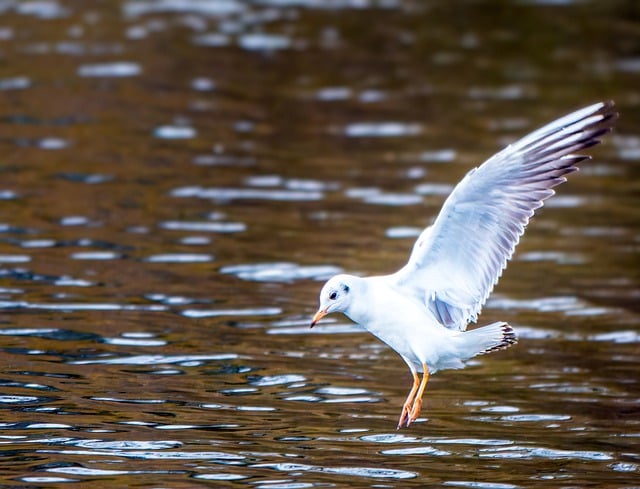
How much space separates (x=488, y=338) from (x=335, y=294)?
110 cm

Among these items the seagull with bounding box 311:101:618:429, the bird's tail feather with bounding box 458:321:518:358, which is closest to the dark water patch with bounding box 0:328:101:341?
the seagull with bounding box 311:101:618:429

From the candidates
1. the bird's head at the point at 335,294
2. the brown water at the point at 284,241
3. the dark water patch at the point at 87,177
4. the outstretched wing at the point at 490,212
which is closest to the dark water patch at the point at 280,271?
the brown water at the point at 284,241

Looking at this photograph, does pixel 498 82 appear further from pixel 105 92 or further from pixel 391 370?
pixel 391 370

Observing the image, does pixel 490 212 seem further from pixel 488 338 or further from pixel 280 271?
pixel 280 271

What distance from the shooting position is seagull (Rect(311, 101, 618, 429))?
9.14m

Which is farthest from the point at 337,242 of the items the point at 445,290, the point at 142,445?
the point at 142,445

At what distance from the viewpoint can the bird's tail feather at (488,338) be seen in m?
8.91

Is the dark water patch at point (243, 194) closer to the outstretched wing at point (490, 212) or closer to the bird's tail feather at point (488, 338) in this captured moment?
the outstretched wing at point (490, 212)

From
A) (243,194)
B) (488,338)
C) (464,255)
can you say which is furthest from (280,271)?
(488,338)

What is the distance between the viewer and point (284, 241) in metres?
14.8

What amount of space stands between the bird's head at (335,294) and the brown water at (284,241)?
3.02 ft

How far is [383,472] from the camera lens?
8500mm

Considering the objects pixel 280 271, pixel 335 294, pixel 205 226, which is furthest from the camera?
pixel 205 226

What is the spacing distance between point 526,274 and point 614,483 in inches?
225
